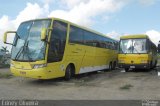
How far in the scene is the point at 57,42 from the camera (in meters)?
16.0

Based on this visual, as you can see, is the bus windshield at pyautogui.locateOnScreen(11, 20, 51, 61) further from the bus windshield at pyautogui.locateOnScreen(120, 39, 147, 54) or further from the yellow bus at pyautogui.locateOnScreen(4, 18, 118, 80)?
the bus windshield at pyautogui.locateOnScreen(120, 39, 147, 54)

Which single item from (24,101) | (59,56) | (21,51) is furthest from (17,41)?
(24,101)

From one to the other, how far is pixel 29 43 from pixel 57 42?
142 centimetres

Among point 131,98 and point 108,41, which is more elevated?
point 108,41

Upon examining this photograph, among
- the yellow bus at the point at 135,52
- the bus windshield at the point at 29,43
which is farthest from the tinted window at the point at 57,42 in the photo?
the yellow bus at the point at 135,52

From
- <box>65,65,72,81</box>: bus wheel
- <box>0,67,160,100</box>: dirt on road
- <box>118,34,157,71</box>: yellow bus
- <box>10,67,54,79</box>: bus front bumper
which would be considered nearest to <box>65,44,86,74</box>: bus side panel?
<box>65,65,72,81</box>: bus wheel

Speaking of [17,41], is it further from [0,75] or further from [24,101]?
[24,101]

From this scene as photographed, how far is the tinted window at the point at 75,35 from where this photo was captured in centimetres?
1778

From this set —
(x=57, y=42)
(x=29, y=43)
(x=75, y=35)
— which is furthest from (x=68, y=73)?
(x=29, y=43)

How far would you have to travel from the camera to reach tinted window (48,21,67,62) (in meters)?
15.5

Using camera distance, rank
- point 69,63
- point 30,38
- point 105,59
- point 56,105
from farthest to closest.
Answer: point 105,59, point 69,63, point 30,38, point 56,105

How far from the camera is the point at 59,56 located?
53.3 feet


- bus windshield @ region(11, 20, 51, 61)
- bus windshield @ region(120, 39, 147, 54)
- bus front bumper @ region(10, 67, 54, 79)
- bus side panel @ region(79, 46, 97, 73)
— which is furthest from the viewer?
Result: bus windshield @ region(120, 39, 147, 54)

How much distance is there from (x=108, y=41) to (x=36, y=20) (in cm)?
1241
